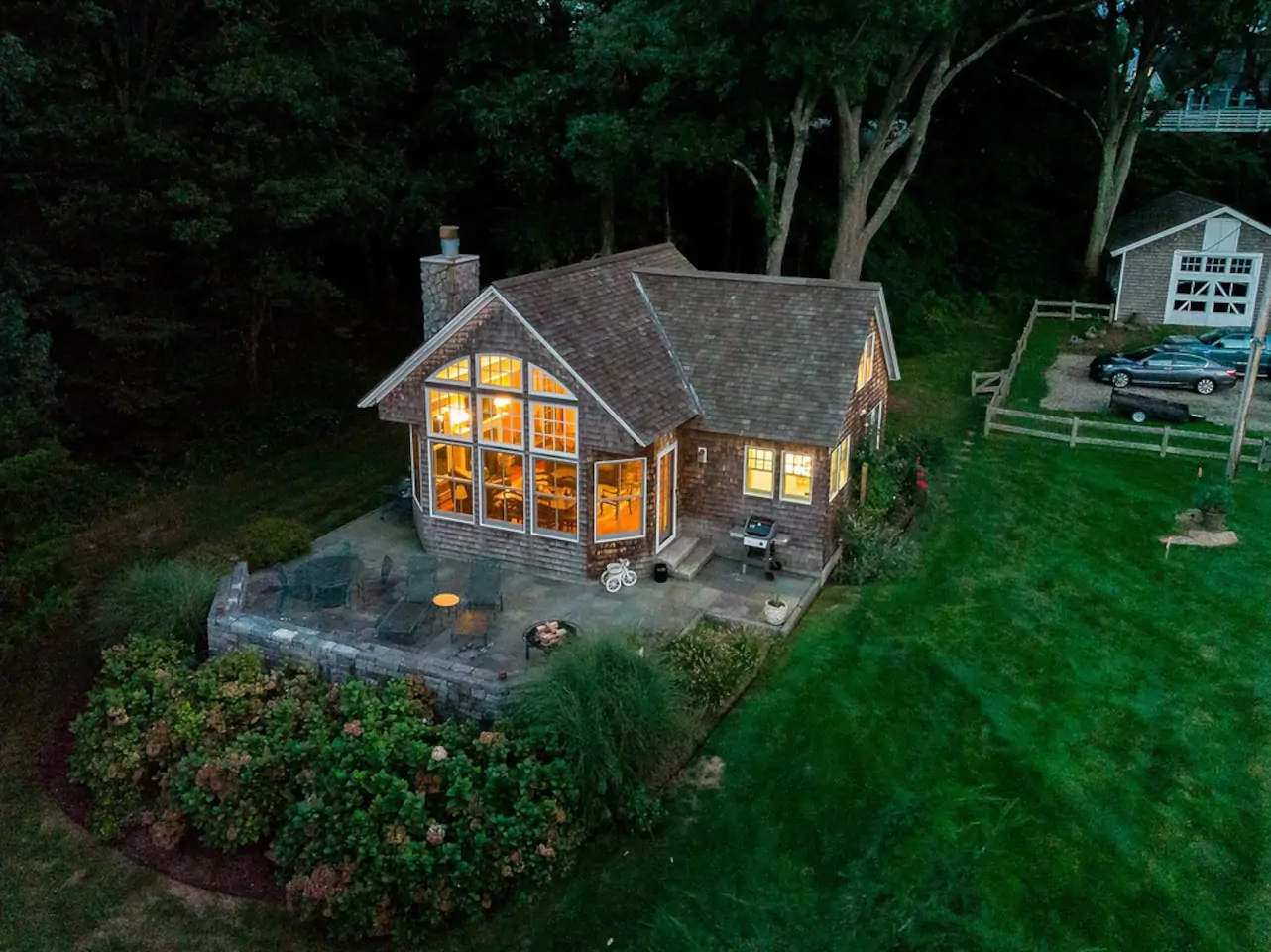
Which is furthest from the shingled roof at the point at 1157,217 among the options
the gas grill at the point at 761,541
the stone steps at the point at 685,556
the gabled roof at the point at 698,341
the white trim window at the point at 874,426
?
the stone steps at the point at 685,556

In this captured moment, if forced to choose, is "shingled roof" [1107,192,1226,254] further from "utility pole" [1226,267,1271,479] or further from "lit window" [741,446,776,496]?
"lit window" [741,446,776,496]

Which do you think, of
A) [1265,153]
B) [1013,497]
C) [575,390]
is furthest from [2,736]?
[1265,153]

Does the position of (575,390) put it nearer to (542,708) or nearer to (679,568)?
(679,568)

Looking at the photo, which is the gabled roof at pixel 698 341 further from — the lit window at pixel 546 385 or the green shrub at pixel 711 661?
the green shrub at pixel 711 661

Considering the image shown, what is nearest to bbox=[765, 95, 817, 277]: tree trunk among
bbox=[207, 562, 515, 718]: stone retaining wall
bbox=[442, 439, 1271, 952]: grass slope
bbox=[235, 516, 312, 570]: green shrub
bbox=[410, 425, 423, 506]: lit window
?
bbox=[442, 439, 1271, 952]: grass slope

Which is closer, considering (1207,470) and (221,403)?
(1207,470)
